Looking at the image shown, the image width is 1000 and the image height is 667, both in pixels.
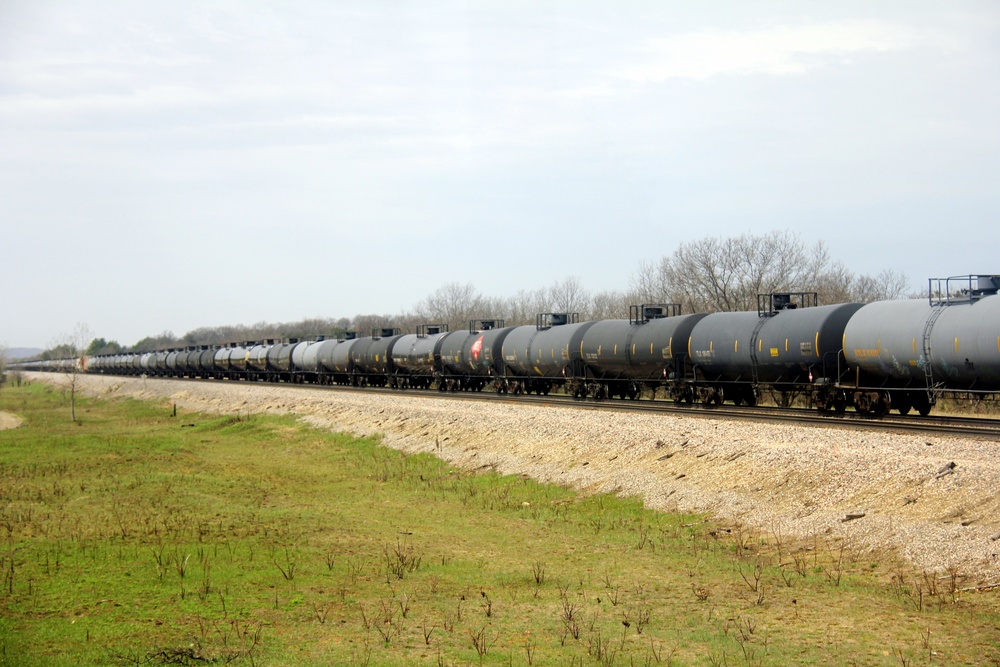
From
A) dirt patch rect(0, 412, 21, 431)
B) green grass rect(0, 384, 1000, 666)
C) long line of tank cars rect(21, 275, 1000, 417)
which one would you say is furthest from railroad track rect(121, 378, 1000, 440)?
dirt patch rect(0, 412, 21, 431)

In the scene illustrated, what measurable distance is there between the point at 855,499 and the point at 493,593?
729 centimetres

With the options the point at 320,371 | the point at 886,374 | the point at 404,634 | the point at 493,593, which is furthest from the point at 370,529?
the point at 320,371

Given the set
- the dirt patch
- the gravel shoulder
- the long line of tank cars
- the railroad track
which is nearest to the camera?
the gravel shoulder

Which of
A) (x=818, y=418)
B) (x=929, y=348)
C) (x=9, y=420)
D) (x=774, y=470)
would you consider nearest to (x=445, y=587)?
(x=774, y=470)

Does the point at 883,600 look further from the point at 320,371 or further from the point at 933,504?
the point at 320,371

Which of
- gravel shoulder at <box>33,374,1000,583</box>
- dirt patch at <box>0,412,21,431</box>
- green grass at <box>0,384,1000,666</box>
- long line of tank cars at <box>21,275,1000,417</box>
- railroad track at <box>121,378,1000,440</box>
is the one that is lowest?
dirt patch at <box>0,412,21,431</box>

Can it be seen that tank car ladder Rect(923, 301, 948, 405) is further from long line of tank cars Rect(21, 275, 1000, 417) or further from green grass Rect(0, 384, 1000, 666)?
green grass Rect(0, 384, 1000, 666)

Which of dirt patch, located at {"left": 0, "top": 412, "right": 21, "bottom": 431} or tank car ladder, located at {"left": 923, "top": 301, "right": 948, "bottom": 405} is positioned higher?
tank car ladder, located at {"left": 923, "top": 301, "right": 948, "bottom": 405}

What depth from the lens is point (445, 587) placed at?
14.0 meters

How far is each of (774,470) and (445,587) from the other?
827 cm

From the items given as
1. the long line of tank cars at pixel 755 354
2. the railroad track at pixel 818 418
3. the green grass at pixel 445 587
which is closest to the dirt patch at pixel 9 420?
the long line of tank cars at pixel 755 354

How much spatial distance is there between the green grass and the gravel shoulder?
0.68 m

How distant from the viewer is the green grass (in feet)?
35.2

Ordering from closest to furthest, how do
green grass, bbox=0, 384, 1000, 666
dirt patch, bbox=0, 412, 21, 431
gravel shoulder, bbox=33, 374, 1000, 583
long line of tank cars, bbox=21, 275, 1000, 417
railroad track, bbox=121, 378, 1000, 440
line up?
green grass, bbox=0, 384, 1000, 666 < gravel shoulder, bbox=33, 374, 1000, 583 < railroad track, bbox=121, 378, 1000, 440 < long line of tank cars, bbox=21, 275, 1000, 417 < dirt patch, bbox=0, 412, 21, 431
